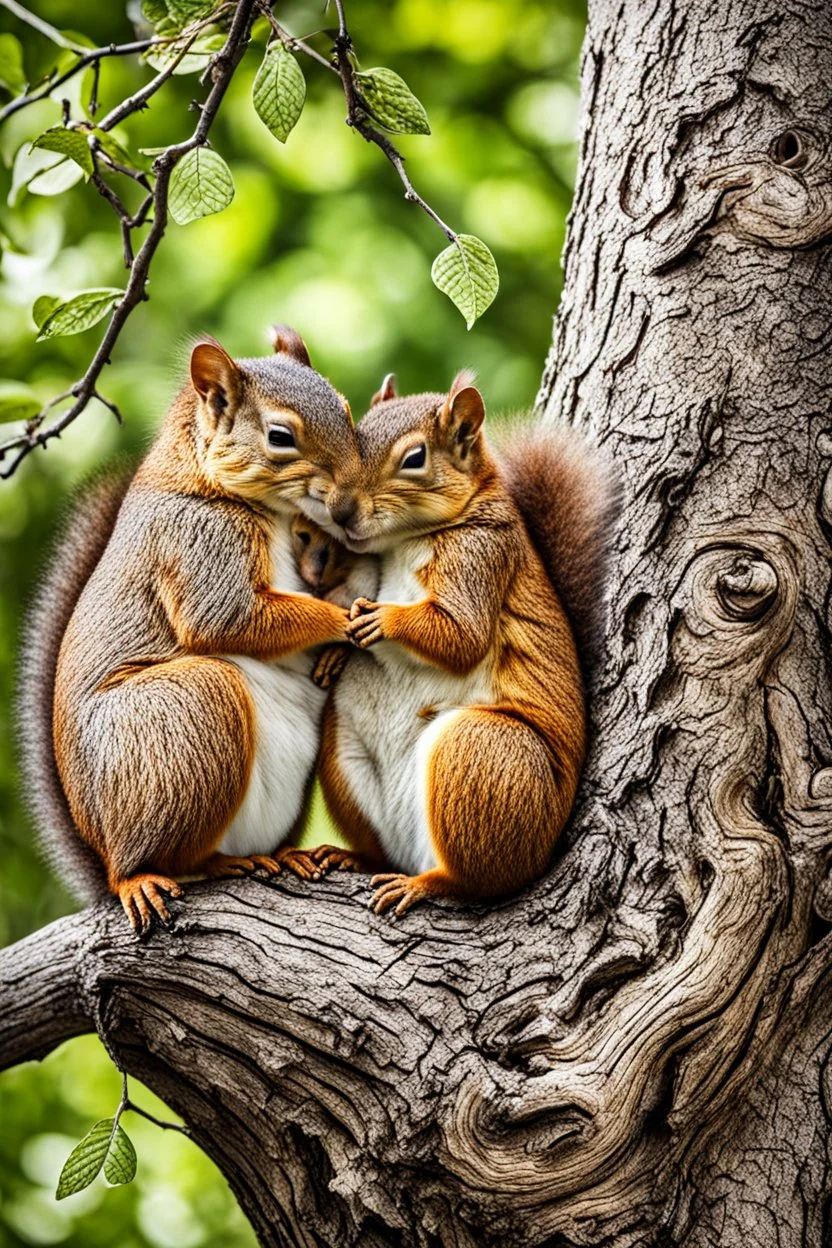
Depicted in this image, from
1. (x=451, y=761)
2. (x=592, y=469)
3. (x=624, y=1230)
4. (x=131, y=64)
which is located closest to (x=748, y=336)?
(x=592, y=469)

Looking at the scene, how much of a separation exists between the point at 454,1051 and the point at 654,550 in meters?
0.90

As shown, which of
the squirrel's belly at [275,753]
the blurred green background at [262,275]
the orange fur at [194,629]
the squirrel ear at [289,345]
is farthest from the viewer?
the blurred green background at [262,275]

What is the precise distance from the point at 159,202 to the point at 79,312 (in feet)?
0.80

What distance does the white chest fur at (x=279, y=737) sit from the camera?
2.31 meters

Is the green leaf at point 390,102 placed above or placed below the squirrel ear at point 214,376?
above

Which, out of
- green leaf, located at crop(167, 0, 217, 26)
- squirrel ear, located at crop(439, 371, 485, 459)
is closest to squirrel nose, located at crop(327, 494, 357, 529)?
squirrel ear, located at crop(439, 371, 485, 459)

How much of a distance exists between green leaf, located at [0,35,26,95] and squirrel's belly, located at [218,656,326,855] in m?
1.47

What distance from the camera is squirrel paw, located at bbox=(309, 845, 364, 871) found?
7.52 feet

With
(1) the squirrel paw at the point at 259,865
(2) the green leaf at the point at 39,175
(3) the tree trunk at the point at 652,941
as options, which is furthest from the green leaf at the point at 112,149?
(1) the squirrel paw at the point at 259,865

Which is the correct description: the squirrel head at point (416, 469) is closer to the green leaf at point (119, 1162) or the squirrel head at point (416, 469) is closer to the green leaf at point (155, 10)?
the green leaf at point (155, 10)

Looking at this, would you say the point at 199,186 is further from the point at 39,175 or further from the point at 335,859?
the point at 335,859

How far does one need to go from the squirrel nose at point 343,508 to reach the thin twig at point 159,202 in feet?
1.56

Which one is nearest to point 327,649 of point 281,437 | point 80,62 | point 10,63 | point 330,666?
point 330,666

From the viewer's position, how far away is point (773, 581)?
2.04 meters
